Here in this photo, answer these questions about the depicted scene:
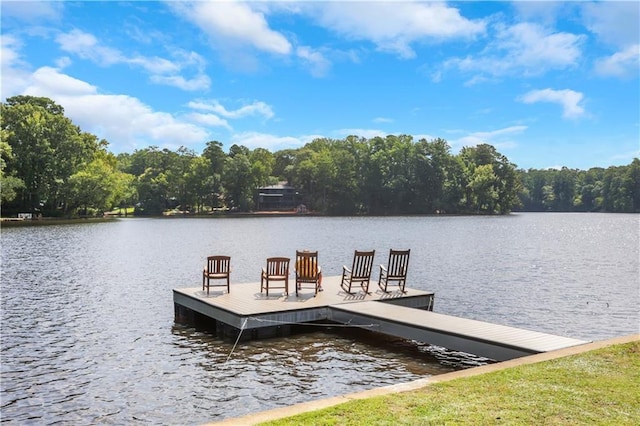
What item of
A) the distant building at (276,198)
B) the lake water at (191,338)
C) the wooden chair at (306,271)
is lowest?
the lake water at (191,338)

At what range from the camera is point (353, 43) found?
175ft

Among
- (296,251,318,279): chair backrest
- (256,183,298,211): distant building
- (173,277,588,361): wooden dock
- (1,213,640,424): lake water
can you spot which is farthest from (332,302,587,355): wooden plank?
(256,183,298,211): distant building

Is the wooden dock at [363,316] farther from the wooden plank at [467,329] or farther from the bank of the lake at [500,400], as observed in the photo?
the bank of the lake at [500,400]

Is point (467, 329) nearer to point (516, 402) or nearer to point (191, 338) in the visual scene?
point (516, 402)

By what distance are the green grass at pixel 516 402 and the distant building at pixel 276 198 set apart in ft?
345

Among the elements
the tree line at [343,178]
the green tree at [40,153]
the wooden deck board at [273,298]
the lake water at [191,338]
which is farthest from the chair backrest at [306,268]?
the tree line at [343,178]

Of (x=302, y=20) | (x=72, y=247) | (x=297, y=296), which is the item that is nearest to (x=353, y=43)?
(x=302, y=20)

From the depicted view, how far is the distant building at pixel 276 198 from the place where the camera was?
111812mm

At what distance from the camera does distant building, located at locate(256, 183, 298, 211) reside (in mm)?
111812

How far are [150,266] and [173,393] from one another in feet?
A: 62.0

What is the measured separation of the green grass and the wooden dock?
201 centimetres

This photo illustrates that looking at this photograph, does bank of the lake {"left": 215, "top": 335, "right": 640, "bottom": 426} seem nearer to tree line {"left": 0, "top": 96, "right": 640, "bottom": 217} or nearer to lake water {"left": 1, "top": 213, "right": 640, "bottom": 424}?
lake water {"left": 1, "top": 213, "right": 640, "bottom": 424}

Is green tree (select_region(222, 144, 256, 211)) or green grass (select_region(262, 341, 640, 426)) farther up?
green tree (select_region(222, 144, 256, 211))

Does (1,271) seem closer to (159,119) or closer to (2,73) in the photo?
(2,73)
